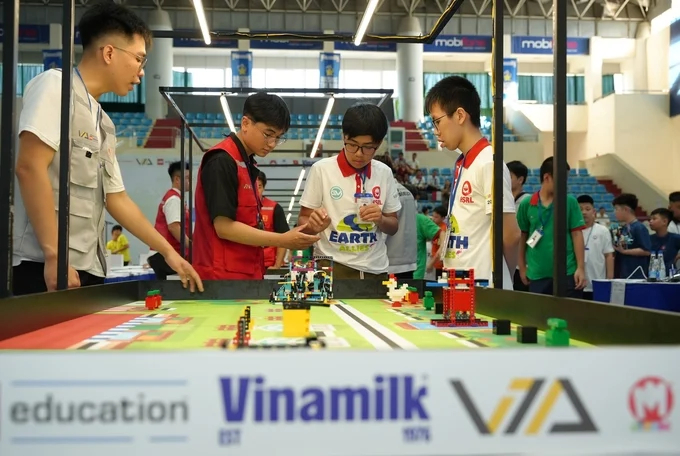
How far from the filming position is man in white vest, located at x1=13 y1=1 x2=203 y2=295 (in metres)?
1.71

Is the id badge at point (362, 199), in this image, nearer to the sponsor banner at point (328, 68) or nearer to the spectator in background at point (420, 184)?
the spectator in background at point (420, 184)

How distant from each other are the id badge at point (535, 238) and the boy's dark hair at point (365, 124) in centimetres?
175

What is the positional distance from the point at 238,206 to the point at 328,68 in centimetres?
1593

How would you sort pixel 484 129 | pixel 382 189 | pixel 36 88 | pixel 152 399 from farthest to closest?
pixel 484 129 → pixel 382 189 → pixel 36 88 → pixel 152 399

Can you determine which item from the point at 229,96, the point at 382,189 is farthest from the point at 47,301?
the point at 229,96

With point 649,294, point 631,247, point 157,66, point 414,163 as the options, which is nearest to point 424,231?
point 649,294

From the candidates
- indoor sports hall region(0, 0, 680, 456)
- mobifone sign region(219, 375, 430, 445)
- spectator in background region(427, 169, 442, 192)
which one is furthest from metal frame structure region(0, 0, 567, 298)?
spectator in background region(427, 169, 442, 192)

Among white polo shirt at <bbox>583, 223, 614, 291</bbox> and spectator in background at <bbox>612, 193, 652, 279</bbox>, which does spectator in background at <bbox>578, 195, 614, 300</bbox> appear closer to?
white polo shirt at <bbox>583, 223, 614, 291</bbox>

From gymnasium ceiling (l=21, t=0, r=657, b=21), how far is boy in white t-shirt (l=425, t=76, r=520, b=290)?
16040 millimetres

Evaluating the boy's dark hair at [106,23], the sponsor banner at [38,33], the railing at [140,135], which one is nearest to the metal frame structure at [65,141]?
the boy's dark hair at [106,23]

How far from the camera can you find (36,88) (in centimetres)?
182

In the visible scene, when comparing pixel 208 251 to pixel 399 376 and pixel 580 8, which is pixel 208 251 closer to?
pixel 399 376

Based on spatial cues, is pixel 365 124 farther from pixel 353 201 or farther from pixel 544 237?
pixel 544 237

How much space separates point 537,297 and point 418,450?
0.79m
